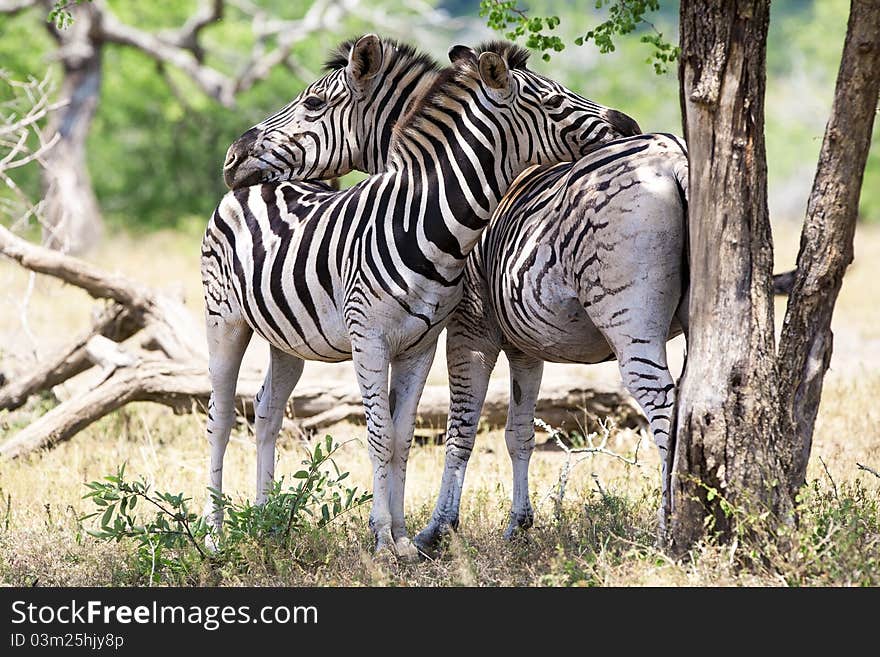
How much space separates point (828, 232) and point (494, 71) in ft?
5.64

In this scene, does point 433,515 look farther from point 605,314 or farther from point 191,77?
point 191,77

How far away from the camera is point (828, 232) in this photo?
15.6ft

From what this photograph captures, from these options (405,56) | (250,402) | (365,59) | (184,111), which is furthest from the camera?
(184,111)

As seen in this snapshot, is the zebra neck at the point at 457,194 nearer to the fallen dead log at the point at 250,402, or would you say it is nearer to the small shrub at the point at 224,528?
the small shrub at the point at 224,528

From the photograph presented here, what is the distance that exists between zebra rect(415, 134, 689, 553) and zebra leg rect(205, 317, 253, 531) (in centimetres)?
121

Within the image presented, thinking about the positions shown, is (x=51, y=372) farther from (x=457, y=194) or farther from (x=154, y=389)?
(x=457, y=194)

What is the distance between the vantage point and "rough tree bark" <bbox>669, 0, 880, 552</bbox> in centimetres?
449

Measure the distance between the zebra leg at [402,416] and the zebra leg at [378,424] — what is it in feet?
0.22

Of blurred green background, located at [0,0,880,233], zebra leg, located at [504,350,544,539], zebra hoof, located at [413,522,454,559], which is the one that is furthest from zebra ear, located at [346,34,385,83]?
blurred green background, located at [0,0,880,233]

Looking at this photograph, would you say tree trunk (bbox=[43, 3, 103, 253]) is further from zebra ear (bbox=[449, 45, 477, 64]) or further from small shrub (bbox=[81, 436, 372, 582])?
zebra ear (bbox=[449, 45, 477, 64])

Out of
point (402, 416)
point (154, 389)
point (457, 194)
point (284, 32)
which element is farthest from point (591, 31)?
point (284, 32)

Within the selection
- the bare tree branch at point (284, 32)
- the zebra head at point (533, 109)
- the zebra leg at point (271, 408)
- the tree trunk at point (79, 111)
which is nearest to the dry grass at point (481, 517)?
the zebra leg at point (271, 408)

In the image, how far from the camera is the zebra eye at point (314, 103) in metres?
5.86

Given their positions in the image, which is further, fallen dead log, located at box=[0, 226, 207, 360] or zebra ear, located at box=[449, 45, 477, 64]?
fallen dead log, located at box=[0, 226, 207, 360]
